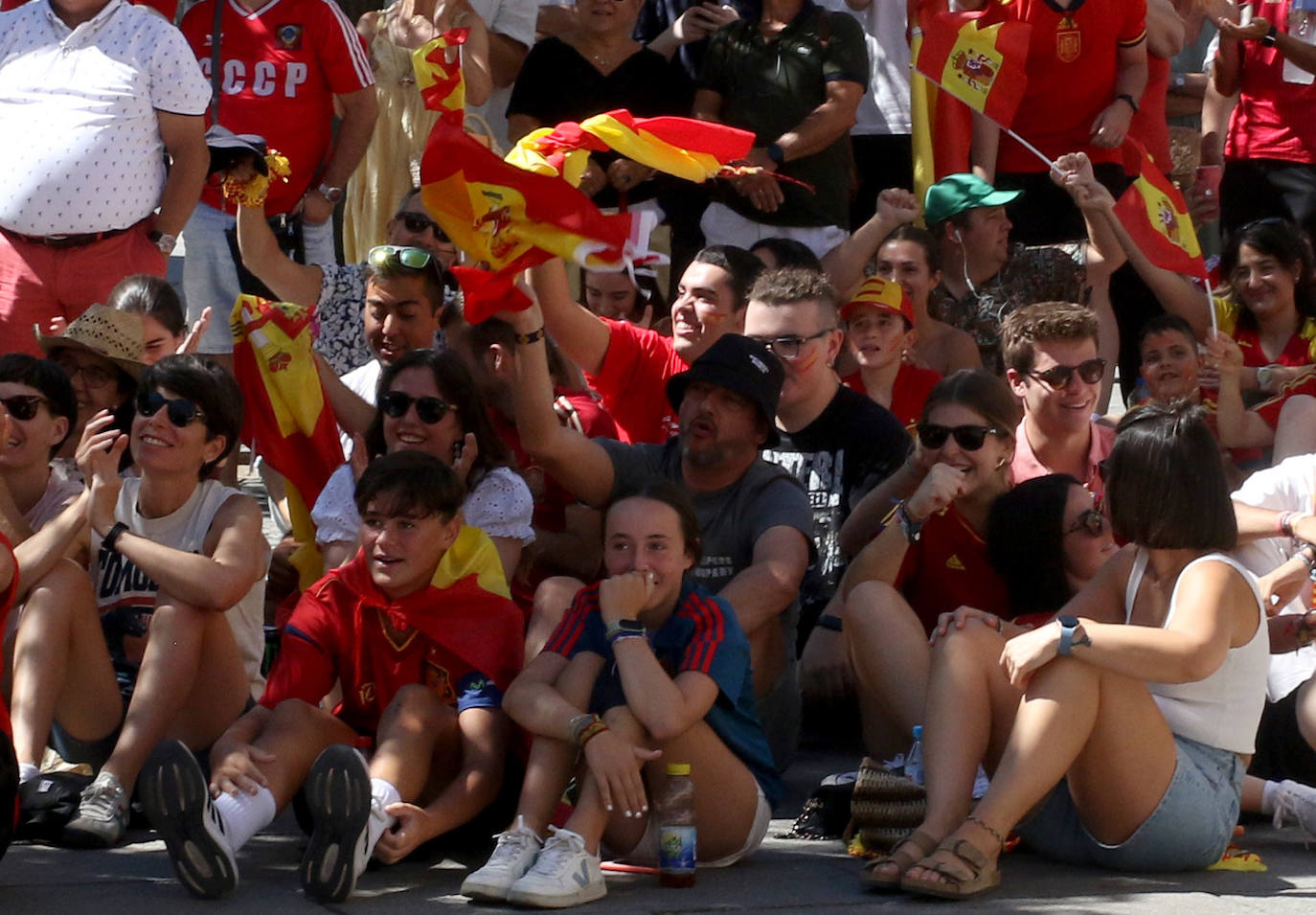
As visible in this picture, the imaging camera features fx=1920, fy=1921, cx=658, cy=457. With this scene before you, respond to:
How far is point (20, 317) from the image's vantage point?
6.57 m

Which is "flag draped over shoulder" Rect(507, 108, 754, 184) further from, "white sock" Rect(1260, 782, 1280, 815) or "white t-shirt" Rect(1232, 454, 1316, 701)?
"white sock" Rect(1260, 782, 1280, 815)

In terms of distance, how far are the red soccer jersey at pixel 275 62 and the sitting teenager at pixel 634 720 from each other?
3503 mm

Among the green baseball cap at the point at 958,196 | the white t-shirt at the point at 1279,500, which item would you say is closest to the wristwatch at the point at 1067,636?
the white t-shirt at the point at 1279,500

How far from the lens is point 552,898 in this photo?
3.91 metres

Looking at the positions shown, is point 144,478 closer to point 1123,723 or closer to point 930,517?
point 930,517

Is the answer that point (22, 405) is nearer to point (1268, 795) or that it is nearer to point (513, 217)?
point (513, 217)

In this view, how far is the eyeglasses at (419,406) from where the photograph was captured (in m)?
5.23

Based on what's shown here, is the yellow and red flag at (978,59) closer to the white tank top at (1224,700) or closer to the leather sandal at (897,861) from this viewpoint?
the white tank top at (1224,700)

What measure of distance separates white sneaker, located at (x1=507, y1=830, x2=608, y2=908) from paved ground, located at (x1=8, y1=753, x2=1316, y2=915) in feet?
0.16

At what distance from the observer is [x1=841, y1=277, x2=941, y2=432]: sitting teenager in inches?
255

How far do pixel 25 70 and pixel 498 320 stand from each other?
2.24 metres

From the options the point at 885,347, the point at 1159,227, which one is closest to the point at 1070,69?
the point at 1159,227

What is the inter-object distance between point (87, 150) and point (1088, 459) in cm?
352

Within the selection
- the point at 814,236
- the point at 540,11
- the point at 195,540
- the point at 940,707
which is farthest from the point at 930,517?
the point at 540,11
